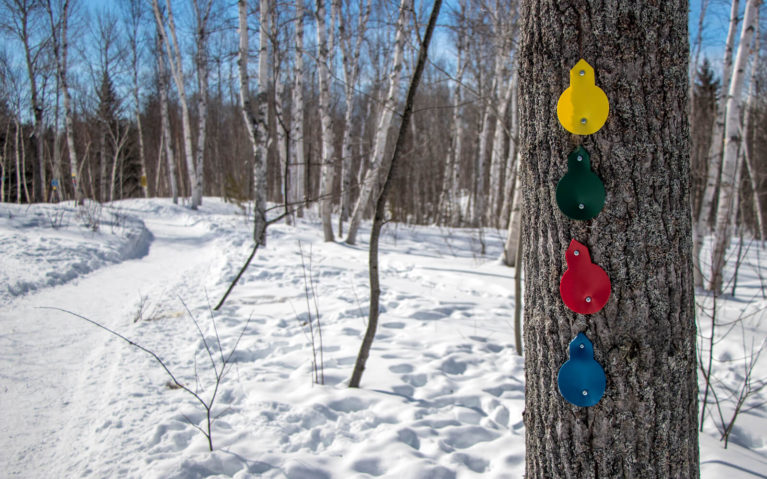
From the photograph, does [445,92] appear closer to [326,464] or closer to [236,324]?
[236,324]

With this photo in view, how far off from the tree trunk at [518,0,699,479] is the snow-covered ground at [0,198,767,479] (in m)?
0.93

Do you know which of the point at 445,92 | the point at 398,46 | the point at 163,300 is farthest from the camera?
the point at 445,92

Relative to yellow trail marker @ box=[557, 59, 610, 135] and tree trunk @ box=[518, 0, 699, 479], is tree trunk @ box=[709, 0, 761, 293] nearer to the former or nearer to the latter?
tree trunk @ box=[518, 0, 699, 479]

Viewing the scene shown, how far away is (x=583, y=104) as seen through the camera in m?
0.92

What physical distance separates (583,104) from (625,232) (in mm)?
298

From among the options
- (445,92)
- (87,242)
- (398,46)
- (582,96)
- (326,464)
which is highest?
(445,92)

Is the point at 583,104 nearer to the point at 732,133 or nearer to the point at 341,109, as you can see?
the point at 732,133

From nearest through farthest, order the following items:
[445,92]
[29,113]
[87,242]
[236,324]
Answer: [236,324]
[87,242]
[29,113]
[445,92]

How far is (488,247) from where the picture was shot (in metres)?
8.95

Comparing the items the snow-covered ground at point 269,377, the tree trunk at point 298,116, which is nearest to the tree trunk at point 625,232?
the snow-covered ground at point 269,377

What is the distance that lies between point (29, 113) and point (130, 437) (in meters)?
16.6

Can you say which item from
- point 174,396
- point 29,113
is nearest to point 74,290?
point 174,396

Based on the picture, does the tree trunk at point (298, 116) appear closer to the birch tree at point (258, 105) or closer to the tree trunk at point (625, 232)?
the birch tree at point (258, 105)

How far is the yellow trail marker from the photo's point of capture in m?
0.91
